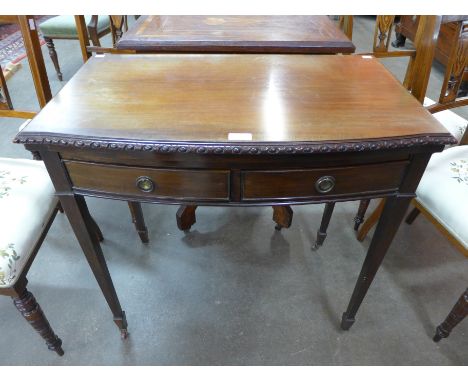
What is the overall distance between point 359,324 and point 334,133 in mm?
771

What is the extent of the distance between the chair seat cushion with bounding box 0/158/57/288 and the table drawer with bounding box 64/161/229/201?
258mm

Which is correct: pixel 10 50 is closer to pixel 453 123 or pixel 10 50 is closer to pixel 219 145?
pixel 219 145

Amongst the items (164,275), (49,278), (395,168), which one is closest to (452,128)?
(395,168)

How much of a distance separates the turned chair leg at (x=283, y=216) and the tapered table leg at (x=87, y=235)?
685mm

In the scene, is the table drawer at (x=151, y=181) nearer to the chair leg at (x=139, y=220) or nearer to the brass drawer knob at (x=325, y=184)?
the brass drawer knob at (x=325, y=184)

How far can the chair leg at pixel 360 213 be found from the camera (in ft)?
4.42

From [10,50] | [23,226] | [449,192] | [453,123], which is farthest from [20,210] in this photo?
[10,50]

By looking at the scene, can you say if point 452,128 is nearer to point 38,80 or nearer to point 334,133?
point 334,133

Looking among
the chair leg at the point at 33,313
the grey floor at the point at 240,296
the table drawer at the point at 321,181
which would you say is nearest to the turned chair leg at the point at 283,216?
the grey floor at the point at 240,296

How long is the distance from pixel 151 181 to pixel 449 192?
81 cm

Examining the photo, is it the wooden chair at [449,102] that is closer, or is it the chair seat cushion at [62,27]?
the wooden chair at [449,102]

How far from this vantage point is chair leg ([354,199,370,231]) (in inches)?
53.1

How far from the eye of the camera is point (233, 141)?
1.90 feet

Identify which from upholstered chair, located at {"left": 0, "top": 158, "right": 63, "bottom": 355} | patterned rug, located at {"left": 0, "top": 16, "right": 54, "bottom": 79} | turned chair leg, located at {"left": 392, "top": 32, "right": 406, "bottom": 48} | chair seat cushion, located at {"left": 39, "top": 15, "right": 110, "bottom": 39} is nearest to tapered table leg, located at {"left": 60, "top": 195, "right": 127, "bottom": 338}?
upholstered chair, located at {"left": 0, "top": 158, "right": 63, "bottom": 355}
